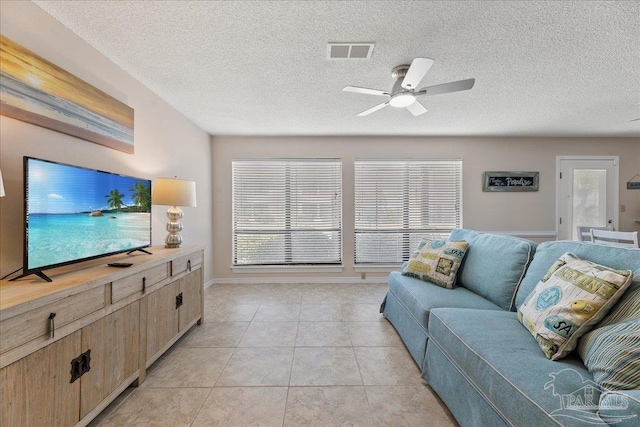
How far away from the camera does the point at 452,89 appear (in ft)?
6.75

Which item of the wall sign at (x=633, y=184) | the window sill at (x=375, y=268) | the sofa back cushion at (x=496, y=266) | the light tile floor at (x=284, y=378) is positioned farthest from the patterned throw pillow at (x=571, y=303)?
the wall sign at (x=633, y=184)

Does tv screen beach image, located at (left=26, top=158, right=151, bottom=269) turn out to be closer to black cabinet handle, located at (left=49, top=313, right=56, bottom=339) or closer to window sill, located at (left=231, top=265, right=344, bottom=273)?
black cabinet handle, located at (left=49, top=313, right=56, bottom=339)

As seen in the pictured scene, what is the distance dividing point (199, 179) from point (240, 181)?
2.21 ft

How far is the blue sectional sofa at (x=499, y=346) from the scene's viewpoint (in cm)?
95

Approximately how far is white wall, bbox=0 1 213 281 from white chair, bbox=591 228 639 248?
4.72 meters

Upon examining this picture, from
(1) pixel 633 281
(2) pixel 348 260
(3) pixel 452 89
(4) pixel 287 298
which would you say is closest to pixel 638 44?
(3) pixel 452 89

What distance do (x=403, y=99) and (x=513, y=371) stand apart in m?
1.98

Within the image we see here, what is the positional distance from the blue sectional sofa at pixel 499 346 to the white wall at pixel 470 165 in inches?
→ 83.3

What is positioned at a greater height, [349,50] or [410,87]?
[349,50]

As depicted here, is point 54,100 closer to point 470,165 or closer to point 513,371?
point 513,371

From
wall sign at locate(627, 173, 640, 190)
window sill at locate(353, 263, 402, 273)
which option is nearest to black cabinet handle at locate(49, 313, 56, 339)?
window sill at locate(353, 263, 402, 273)

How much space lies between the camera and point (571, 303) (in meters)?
1.23

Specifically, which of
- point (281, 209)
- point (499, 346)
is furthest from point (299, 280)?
point (499, 346)

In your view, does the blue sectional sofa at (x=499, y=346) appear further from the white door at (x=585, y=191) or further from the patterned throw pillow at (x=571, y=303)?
the white door at (x=585, y=191)
